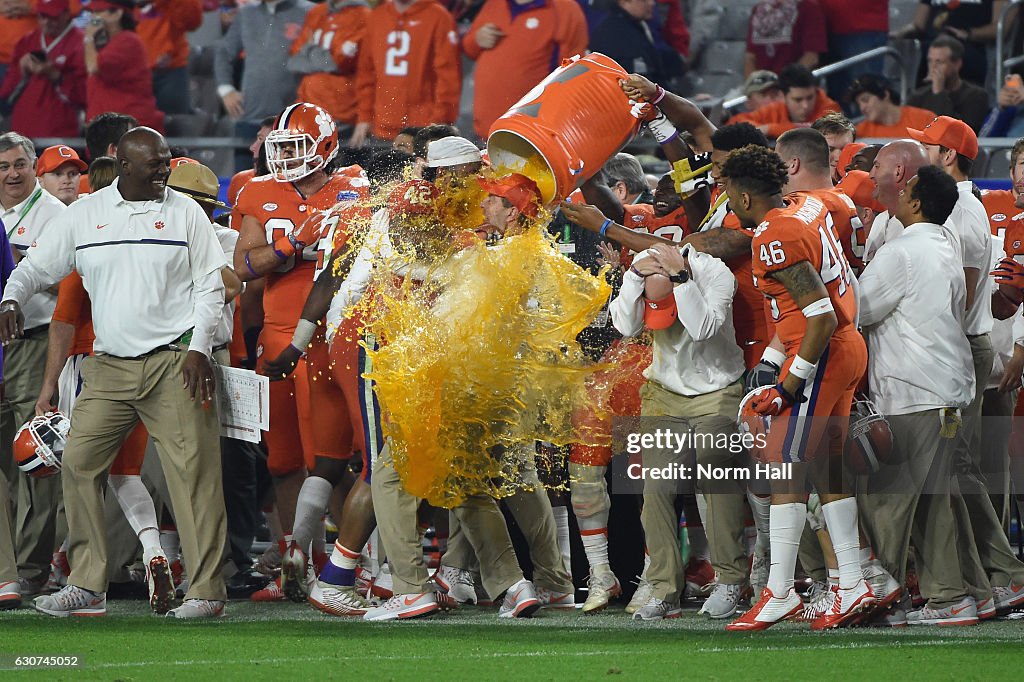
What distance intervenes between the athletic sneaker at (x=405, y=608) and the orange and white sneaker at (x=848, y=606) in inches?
65.1

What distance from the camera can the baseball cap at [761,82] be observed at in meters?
10.4

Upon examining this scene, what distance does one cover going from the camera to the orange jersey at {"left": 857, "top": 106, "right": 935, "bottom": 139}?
1001cm

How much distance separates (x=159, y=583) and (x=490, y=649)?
1.79 meters

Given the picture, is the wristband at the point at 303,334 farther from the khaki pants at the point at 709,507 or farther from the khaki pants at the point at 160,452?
the khaki pants at the point at 709,507

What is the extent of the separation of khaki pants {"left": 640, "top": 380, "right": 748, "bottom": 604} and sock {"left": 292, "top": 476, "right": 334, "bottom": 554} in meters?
1.52

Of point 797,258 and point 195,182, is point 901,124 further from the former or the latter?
point 195,182

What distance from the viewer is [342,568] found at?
22.9 feet

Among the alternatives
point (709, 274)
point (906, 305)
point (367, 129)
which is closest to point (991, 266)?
point (906, 305)

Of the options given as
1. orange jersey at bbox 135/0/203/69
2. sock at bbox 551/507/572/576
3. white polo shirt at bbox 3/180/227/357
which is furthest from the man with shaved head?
orange jersey at bbox 135/0/203/69

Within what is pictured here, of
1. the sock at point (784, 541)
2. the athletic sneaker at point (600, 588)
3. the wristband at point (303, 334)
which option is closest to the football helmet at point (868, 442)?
the sock at point (784, 541)

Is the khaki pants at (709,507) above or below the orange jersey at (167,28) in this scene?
below

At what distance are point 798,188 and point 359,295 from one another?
196cm

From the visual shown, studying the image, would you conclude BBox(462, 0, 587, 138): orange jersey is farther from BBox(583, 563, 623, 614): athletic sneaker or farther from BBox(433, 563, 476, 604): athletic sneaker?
BBox(583, 563, 623, 614): athletic sneaker

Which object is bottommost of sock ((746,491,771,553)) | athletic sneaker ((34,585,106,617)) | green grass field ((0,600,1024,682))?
green grass field ((0,600,1024,682))
